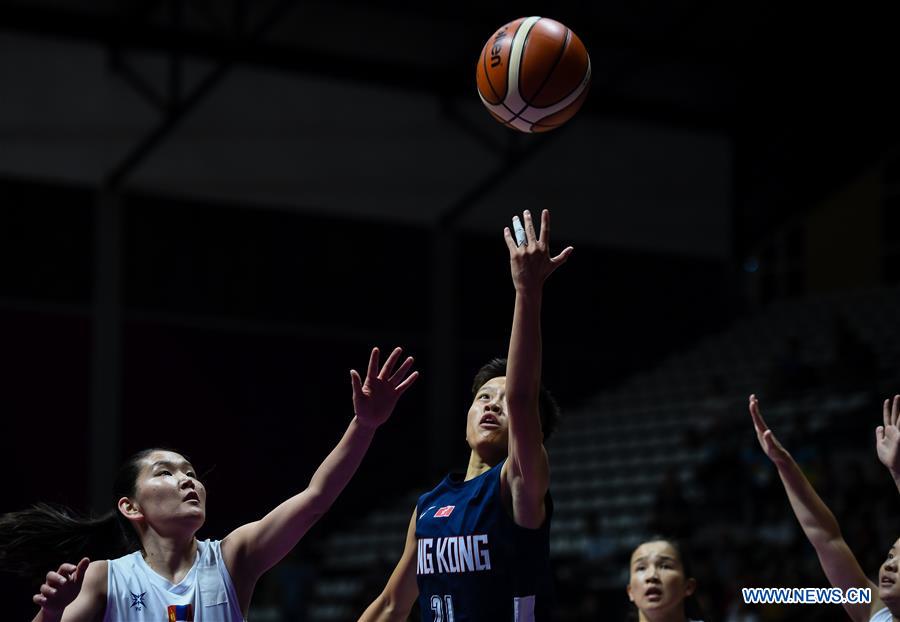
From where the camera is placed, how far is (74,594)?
386 cm

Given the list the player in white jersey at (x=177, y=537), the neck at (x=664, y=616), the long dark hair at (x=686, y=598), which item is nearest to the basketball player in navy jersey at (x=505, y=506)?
the player in white jersey at (x=177, y=537)

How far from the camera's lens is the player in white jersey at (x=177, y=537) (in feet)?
13.6

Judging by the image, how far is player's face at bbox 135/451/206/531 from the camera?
4277 millimetres

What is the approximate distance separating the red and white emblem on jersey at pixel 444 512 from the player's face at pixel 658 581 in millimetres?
1425

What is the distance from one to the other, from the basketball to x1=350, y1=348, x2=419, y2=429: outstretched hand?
4.46 ft

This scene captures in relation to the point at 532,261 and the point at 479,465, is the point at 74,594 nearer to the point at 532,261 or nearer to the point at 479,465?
the point at 479,465

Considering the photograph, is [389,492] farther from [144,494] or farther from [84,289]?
[144,494]

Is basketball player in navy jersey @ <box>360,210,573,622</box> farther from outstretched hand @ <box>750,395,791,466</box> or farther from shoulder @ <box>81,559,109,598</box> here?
shoulder @ <box>81,559,109,598</box>

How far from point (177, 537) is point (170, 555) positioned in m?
0.06

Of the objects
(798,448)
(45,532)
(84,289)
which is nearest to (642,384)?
(798,448)

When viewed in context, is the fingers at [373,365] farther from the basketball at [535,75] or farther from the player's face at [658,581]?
the player's face at [658,581]

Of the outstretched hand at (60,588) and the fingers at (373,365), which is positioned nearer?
the outstretched hand at (60,588)

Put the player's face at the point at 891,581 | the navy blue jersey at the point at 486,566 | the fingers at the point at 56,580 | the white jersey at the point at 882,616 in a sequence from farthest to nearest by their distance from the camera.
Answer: the white jersey at the point at 882,616 < the player's face at the point at 891,581 < the navy blue jersey at the point at 486,566 < the fingers at the point at 56,580

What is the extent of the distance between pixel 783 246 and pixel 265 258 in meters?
8.17
